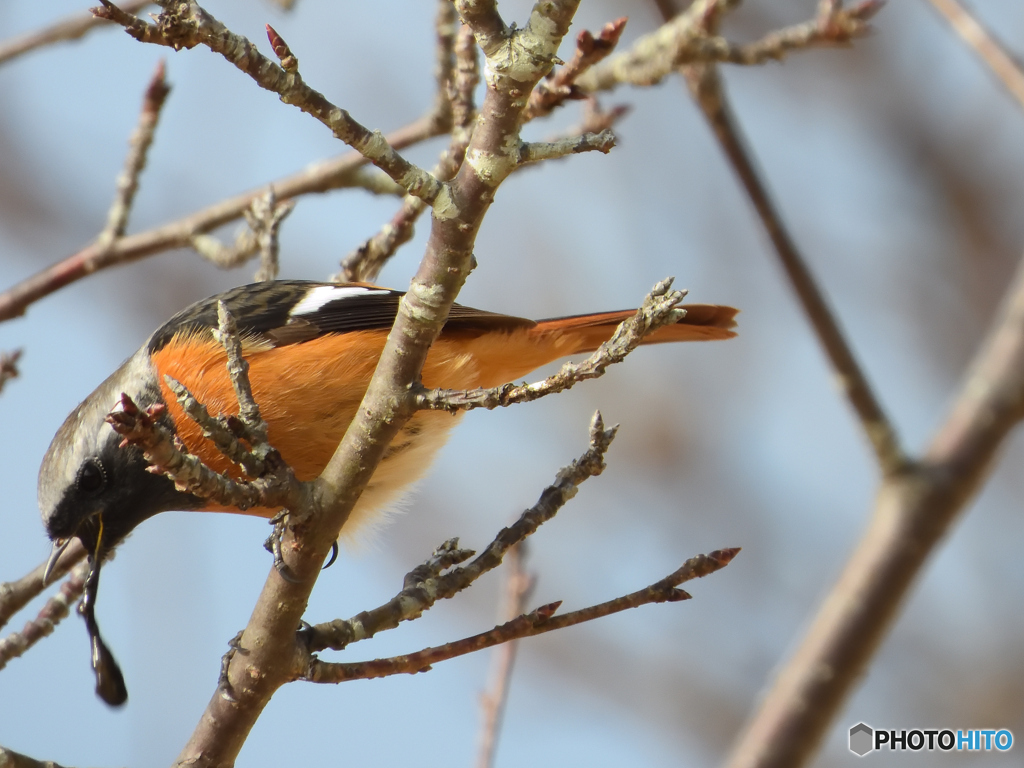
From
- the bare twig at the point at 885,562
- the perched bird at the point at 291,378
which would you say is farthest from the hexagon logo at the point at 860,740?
the perched bird at the point at 291,378

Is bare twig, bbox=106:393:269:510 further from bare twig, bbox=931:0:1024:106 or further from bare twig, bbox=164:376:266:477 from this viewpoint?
bare twig, bbox=931:0:1024:106

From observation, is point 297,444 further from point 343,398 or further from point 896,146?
point 896,146

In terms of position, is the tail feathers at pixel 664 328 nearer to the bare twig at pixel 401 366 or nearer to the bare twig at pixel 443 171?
the bare twig at pixel 443 171

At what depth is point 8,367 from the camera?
11.7ft

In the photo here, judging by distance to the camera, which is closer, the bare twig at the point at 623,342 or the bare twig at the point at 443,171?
the bare twig at the point at 623,342

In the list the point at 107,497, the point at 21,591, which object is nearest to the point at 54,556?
the point at 21,591

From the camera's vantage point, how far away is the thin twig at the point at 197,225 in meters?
3.80

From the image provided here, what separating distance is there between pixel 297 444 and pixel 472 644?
140 cm

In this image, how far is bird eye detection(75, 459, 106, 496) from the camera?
3.46m

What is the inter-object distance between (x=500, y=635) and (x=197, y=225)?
2.43 metres

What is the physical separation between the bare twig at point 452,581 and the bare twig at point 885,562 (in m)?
1.59

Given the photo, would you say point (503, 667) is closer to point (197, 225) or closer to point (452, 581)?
point (452, 581)

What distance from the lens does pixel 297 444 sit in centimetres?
353

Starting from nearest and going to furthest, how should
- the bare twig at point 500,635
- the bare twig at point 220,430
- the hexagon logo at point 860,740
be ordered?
the bare twig at point 220,430
the bare twig at point 500,635
the hexagon logo at point 860,740
